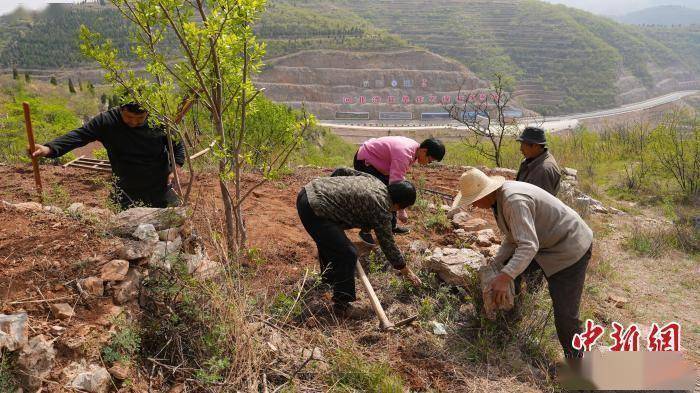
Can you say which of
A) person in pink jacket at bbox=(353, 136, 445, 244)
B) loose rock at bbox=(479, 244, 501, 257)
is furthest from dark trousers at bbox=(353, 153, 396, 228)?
loose rock at bbox=(479, 244, 501, 257)

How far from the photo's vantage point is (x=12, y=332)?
5.84ft

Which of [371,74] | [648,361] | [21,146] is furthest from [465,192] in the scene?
[371,74]

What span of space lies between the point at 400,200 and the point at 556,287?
1102mm

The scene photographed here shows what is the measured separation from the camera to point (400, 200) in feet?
9.42

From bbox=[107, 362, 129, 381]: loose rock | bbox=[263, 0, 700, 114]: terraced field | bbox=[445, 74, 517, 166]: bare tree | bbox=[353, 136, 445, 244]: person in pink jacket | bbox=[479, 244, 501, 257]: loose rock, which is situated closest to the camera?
bbox=[107, 362, 129, 381]: loose rock

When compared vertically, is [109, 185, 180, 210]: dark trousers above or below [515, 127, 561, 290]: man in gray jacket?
below

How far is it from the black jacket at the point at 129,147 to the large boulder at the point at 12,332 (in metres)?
1.55

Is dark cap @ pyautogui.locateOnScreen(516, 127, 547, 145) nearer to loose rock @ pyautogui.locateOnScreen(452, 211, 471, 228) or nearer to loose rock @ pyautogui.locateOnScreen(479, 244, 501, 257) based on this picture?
loose rock @ pyautogui.locateOnScreen(479, 244, 501, 257)

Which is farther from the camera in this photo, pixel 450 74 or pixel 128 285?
pixel 450 74

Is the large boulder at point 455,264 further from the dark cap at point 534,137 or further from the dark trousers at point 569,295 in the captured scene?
the dark cap at point 534,137

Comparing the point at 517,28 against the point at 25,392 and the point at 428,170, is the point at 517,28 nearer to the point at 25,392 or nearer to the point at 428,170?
the point at 428,170

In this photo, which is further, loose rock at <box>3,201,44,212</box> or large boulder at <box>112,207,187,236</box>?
loose rock at <box>3,201,44,212</box>

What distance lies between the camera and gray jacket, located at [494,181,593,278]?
2.43 m

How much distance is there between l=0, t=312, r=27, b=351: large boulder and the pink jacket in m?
2.64
